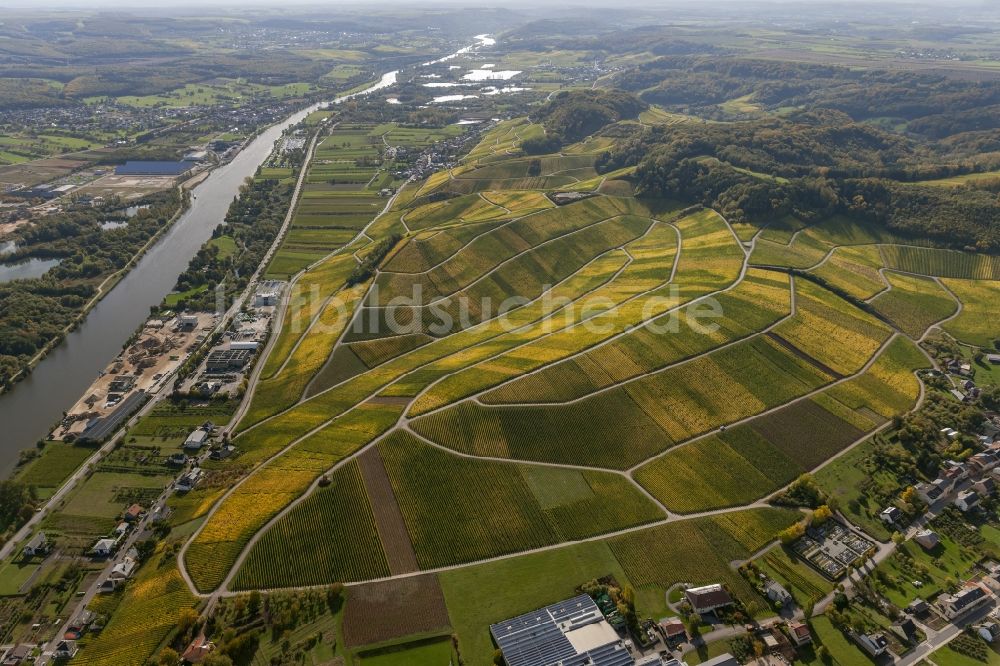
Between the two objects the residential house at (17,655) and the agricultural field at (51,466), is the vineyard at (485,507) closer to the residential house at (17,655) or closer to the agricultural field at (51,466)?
the residential house at (17,655)

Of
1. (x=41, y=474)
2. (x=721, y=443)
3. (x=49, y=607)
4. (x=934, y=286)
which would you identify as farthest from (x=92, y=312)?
(x=934, y=286)

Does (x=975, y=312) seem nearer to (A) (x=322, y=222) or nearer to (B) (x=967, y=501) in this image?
(B) (x=967, y=501)

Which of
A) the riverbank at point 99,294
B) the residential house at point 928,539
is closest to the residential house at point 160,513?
the riverbank at point 99,294

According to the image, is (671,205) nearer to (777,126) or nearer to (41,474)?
(777,126)

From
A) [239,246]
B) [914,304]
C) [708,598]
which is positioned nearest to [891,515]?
[708,598]

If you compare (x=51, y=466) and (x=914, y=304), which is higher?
(x=914, y=304)
